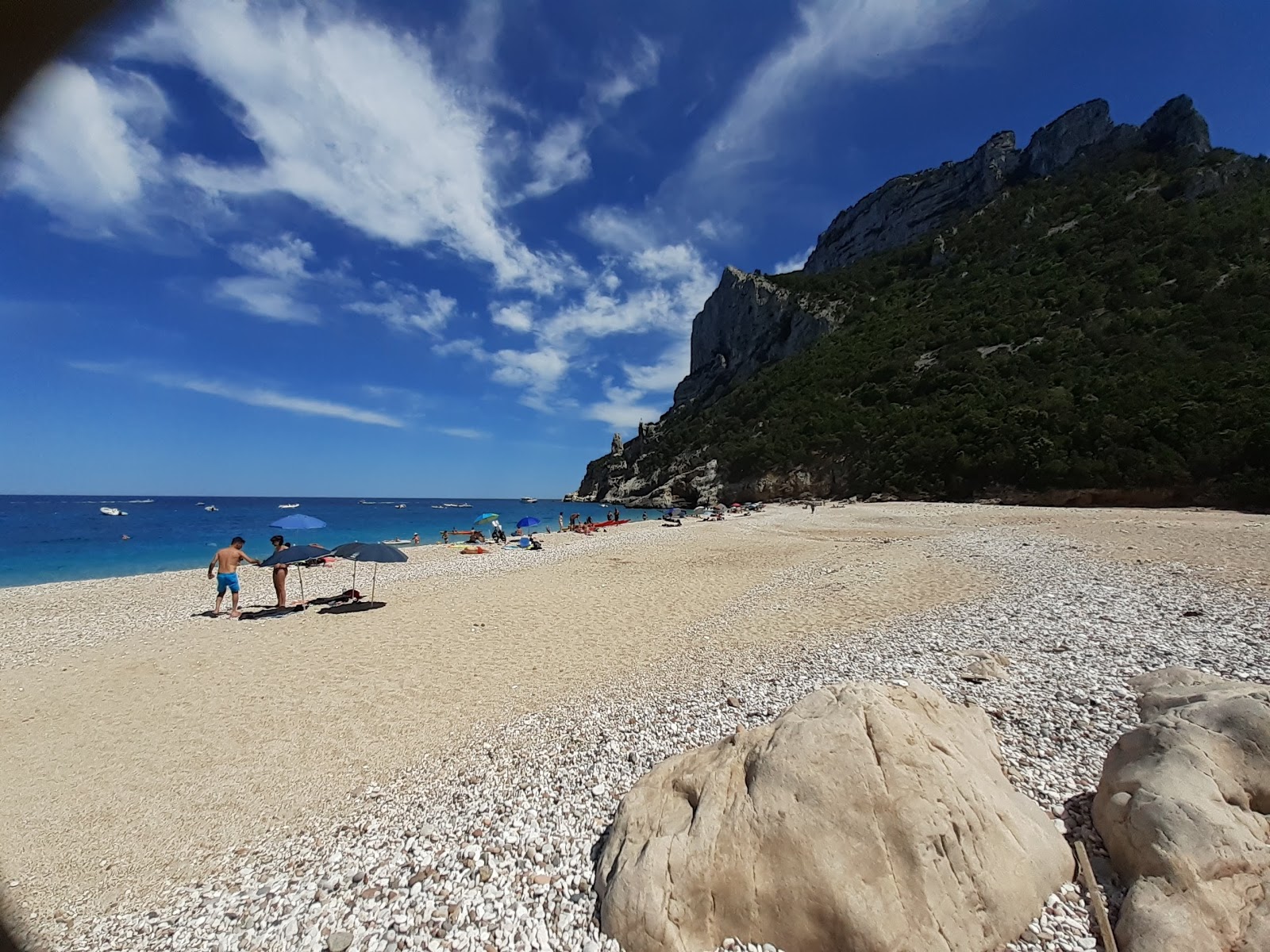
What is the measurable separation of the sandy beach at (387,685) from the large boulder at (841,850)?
0.78 meters

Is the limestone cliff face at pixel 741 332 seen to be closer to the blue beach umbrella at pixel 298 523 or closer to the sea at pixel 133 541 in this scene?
the sea at pixel 133 541

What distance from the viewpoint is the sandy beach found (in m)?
4.84

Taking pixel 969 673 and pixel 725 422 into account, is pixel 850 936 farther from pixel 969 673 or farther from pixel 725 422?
pixel 725 422

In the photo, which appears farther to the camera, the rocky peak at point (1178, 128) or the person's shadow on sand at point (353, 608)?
the rocky peak at point (1178, 128)

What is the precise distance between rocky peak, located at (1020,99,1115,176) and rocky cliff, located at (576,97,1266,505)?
206 millimetres

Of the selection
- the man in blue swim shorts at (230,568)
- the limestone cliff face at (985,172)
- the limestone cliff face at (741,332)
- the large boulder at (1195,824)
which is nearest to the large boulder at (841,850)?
the large boulder at (1195,824)

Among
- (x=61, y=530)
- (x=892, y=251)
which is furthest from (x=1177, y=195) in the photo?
(x=61, y=530)

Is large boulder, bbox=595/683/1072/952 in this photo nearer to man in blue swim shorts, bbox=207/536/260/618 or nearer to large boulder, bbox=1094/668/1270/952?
large boulder, bbox=1094/668/1270/952

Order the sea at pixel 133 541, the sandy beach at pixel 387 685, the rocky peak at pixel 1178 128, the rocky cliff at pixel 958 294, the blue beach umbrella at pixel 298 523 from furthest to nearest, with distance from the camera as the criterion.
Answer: the rocky peak at pixel 1178 128 < the rocky cliff at pixel 958 294 < the sea at pixel 133 541 < the blue beach umbrella at pixel 298 523 < the sandy beach at pixel 387 685

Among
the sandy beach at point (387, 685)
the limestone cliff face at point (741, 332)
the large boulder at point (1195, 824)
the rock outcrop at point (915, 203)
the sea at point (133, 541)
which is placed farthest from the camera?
the rock outcrop at point (915, 203)

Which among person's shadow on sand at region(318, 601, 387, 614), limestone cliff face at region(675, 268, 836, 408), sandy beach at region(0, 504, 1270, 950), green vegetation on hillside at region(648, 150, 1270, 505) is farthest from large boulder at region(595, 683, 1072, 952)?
limestone cliff face at region(675, 268, 836, 408)

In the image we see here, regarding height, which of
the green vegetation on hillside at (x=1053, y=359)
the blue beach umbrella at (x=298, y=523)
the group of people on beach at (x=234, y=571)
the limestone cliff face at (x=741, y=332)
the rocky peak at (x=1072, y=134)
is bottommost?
the group of people on beach at (x=234, y=571)

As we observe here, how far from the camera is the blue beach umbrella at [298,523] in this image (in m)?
14.3

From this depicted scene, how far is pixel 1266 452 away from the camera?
83.1ft
